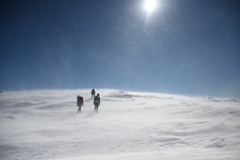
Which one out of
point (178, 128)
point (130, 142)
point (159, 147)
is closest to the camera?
point (159, 147)

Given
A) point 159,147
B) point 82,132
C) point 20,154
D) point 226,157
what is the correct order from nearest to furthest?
1. point 226,157
2. point 20,154
3. point 159,147
4. point 82,132

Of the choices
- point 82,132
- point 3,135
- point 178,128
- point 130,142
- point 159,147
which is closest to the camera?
point 159,147

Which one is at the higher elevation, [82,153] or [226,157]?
[226,157]

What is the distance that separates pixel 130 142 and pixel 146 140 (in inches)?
31.6

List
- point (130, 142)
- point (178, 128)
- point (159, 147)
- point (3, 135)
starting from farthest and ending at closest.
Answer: point (178, 128) < point (3, 135) < point (130, 142) < point (159, 147)

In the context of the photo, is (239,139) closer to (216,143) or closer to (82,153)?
(216,143)

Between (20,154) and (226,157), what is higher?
(226,157)

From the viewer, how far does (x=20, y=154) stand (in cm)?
578

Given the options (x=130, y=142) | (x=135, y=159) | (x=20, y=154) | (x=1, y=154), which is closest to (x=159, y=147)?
(x=130, y=142)

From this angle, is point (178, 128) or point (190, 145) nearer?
point (190, 145)

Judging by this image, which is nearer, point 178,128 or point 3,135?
point 3,135

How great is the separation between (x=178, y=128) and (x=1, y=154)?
866 cm

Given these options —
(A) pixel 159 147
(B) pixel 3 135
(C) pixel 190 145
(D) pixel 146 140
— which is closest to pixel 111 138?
(D) pixel 146 140

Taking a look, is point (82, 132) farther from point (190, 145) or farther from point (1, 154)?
point (190, 145)
